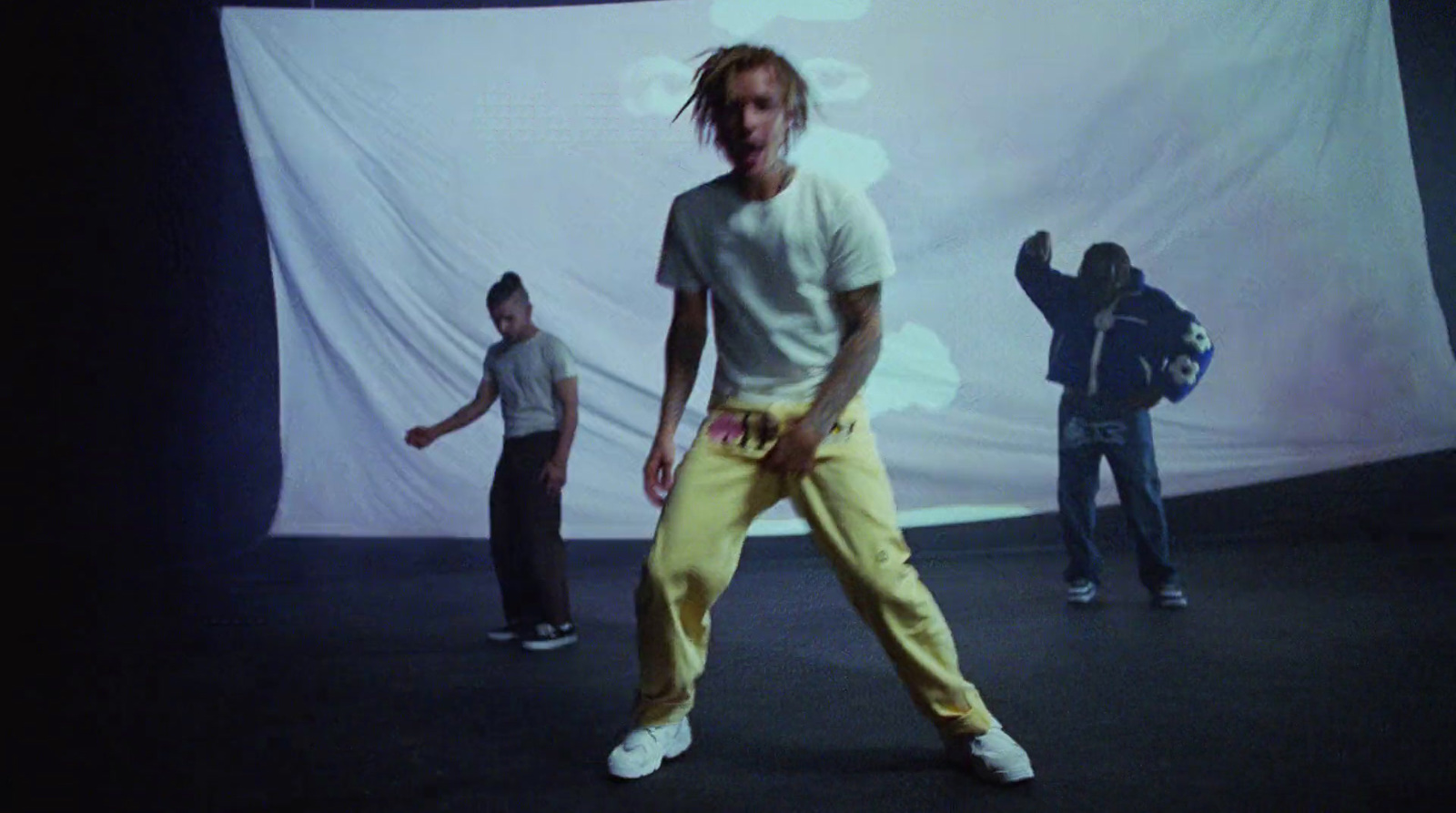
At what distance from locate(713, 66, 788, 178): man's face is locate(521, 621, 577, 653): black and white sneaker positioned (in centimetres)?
193

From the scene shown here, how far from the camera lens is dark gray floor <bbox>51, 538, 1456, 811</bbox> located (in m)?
2.02

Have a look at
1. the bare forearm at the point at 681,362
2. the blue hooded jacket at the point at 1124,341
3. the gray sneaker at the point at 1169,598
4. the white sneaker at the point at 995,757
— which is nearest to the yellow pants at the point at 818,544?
the white sneaker at the point at 995,757

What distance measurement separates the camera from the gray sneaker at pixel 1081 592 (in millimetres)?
3955

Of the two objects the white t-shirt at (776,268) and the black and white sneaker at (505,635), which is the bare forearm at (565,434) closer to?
the black and white sneaker at (505,635)

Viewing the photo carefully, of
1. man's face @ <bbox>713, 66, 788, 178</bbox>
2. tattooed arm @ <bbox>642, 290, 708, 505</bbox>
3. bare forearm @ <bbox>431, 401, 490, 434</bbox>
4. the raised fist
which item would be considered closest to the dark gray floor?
tattooed arm @ <bbox>642, 290, 708, 505</bbox>

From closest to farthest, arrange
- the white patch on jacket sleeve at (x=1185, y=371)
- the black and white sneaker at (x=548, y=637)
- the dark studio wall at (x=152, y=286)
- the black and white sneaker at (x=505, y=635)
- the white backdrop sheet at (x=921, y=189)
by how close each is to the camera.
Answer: the black and white sneaker at (x=548, y=637) < the black and white sneaker at (x=505, y=635) < the white patch on jacket sleeve at (x=1185, y=371) < the dark studio wall at (x=152, y=286) < the white backdrop sheet at (x=921, y=189)

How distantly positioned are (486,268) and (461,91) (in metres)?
0.76

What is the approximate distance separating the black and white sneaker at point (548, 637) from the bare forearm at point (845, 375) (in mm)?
1754

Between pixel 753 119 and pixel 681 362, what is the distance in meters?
0.50

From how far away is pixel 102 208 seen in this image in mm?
4586

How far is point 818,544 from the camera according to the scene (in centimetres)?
212

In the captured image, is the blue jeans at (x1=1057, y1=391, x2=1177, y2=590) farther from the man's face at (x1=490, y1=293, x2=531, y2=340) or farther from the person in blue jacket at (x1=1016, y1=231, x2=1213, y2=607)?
the man's face at (x1=490, y1=293, x2=531, y2=340)

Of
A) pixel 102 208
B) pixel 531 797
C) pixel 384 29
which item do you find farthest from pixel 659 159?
pixel 531 797

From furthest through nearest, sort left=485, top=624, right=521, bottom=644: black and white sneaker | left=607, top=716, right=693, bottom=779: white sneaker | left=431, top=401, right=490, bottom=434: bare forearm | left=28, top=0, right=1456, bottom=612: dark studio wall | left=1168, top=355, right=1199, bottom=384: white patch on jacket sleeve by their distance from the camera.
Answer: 1. left=28, top=0, right=1456, bottom=612: dark studio wall
2. left=1168, top=355, right=1199, bottom=384: white patch on jacket sleeve
3. left=431, top=401, right=490, bottom=434: bare forearm
4. left=485, top=624, right=521, bottom=644: black and white sneaker
5. left=607, top=716, right=693, bottom=779: white sneaker
